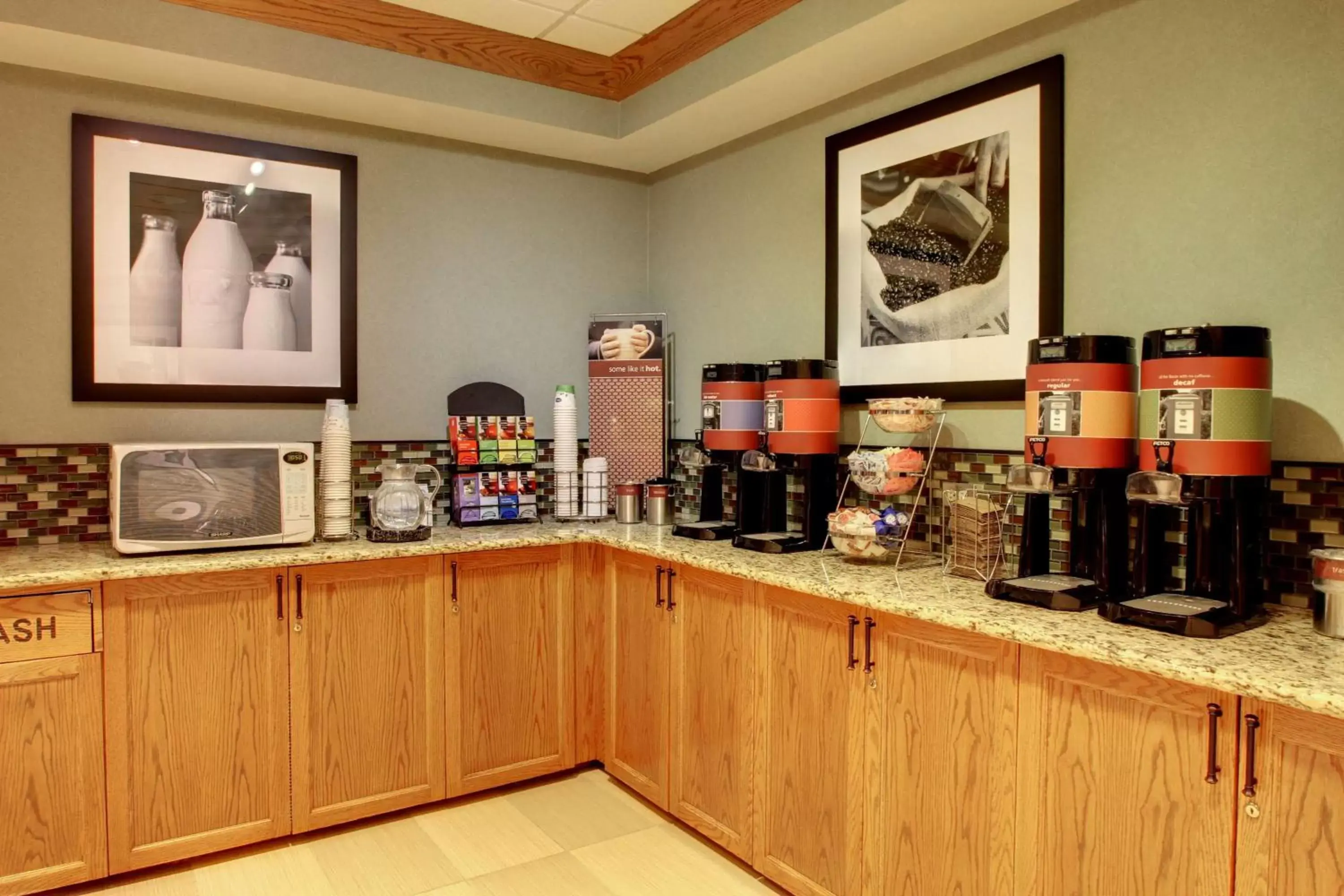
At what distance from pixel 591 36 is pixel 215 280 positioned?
1582mm

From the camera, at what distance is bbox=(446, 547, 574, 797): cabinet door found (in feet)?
9.76

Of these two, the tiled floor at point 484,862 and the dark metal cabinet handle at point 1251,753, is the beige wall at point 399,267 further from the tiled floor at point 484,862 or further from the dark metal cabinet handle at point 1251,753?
the dark metal cabinet handle at point 1251,753

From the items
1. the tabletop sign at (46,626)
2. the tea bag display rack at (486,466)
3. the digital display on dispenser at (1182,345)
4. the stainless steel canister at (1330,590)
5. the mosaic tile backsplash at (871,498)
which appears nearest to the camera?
the stainless steel canister at (1330,590)

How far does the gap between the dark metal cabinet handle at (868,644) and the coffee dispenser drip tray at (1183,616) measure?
1.69 feet

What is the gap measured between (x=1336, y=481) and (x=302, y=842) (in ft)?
9.69

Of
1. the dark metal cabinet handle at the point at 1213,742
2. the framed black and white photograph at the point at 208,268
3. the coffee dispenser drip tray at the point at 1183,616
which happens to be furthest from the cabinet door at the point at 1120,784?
the framed black and white photograph at the point at 208,268

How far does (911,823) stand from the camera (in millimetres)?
2041

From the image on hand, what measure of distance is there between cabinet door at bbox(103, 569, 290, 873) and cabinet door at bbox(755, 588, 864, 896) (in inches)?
57.7

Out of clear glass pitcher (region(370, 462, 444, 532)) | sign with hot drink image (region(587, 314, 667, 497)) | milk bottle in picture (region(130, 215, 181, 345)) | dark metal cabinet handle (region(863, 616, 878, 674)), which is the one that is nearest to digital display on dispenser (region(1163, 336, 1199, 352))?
dark metal cabinet handle (region(863, 616, 878, 674))

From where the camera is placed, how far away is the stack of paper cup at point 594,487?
351 cm

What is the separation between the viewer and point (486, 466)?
341cm

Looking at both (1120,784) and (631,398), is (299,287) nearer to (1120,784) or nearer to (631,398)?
(631,398)

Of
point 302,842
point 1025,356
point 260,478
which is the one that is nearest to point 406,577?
point 260,478

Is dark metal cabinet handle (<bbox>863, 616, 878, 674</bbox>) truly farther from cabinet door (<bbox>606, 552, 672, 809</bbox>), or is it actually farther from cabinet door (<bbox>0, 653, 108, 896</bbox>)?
cabinet door (<bbox>0, 653, 108, 896</bbox>)
